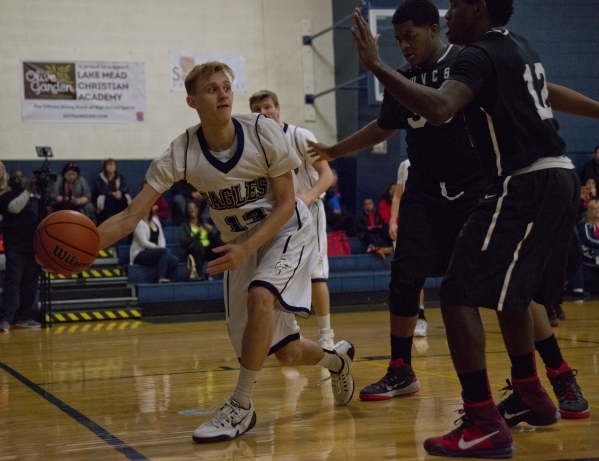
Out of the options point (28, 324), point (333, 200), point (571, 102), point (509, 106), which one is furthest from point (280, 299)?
point (333, 200)

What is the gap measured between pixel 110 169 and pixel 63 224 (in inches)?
363

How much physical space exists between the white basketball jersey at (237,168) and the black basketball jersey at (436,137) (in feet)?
2.07

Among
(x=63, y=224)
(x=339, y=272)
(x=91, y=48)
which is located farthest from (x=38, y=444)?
(x=91, y=48)

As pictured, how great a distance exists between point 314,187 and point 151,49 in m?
9.35

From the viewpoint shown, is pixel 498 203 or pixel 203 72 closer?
pixel 498 203

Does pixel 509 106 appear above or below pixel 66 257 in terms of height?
above

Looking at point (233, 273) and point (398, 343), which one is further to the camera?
point (398, 343)

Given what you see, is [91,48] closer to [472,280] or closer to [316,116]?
[316,116]

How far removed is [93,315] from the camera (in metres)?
11.0

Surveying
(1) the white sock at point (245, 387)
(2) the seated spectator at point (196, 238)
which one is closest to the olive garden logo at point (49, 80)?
(2) the seated spectator at point (196, 238)

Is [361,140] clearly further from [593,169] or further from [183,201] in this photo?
[593,169]

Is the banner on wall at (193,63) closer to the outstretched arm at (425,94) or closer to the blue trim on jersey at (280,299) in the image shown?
the blue trim on jersey at (280,299)

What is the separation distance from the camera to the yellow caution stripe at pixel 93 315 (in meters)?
10.8

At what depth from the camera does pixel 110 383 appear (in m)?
5.43
